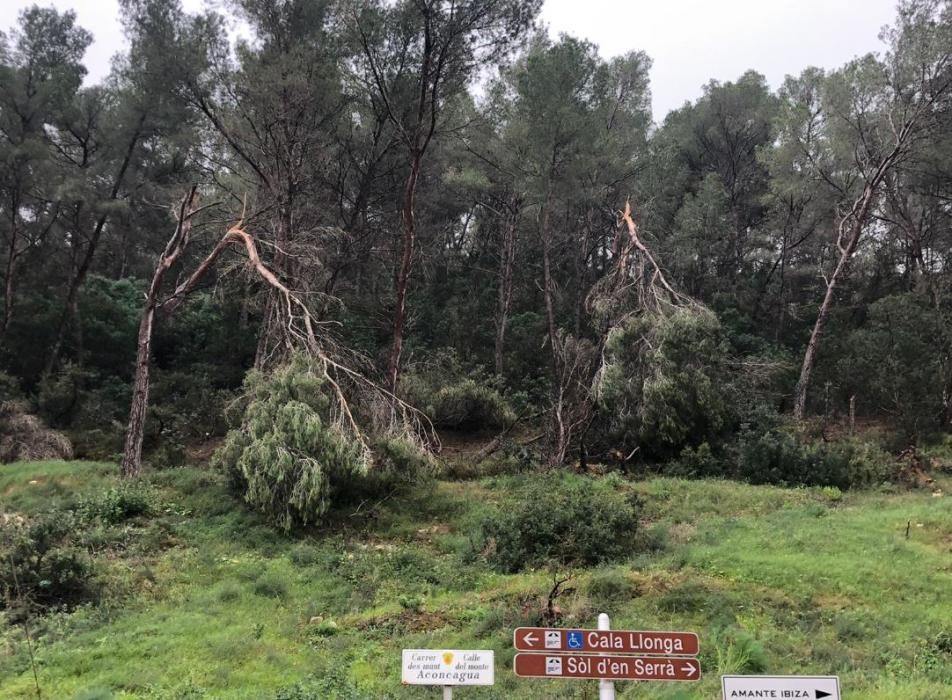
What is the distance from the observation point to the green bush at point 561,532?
9.92 m

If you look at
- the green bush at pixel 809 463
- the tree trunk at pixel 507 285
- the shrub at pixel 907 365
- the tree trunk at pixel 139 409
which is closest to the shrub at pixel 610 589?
the green bush at pixel 809 463

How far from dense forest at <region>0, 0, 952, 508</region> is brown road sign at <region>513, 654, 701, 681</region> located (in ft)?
25.7

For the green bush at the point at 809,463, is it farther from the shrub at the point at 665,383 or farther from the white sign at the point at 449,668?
the white sign at the point at 449,668

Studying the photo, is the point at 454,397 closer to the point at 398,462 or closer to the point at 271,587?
the point at 398,462

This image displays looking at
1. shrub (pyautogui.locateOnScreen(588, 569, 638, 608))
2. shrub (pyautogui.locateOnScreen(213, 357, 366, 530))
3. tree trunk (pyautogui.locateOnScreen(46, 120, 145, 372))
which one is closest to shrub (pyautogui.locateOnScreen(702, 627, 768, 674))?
shrub (pyautogui.locateOnScreen(588, 569, 638, 608))

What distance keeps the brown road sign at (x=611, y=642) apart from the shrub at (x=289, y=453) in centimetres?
776

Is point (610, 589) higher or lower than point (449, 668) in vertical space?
lower

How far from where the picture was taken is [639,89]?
1206 inches

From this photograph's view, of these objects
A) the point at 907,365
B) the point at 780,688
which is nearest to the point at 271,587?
the point at 780,688

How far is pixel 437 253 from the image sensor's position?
100 ft

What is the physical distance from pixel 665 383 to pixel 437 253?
650 inches

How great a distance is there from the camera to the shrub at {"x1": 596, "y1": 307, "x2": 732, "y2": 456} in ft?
52.8

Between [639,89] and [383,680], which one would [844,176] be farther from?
[383,680]

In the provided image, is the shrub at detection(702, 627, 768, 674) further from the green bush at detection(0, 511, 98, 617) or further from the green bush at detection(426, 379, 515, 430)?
the green bush at detection(426, 379, 515, 430)
